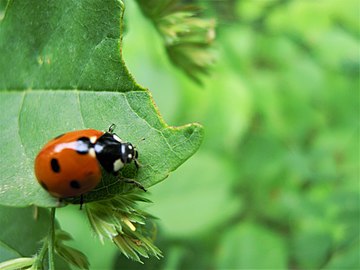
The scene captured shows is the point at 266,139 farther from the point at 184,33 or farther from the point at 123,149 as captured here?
the point at 123,149

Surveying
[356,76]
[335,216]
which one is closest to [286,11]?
[356,76]

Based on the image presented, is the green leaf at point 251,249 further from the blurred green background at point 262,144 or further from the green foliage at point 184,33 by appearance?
the green foliage at point 184,33

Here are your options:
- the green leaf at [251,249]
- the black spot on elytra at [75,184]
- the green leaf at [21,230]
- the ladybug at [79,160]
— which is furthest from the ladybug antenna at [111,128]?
the green leaf at [251,249]

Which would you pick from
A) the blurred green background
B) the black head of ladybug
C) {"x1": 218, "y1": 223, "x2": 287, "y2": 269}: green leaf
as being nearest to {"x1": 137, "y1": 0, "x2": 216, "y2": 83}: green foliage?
the blurred green background

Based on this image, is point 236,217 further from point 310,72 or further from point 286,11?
point 286,11

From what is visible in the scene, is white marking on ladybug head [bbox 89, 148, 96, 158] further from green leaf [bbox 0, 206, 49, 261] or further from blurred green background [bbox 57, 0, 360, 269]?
blurred green background [bbox 57, 0, 360, 269]

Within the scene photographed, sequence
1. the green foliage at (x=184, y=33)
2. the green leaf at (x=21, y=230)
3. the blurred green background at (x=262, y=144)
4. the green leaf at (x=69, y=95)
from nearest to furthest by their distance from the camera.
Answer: the green leaf at (x=69, y=95) < the green leaf at (x=21, y=230) < the green foliage at (x=184, y=33) < the blurred green background at (x=262, y=144)
